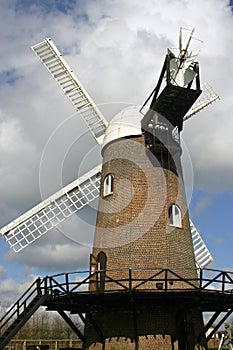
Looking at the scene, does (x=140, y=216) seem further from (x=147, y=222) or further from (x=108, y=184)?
(x=108, y=184)

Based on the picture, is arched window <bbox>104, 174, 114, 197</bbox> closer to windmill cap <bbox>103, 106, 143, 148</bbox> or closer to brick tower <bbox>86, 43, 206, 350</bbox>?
brick tower <bbox>86, 43, 206, 350</bbox>

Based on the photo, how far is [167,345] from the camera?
12.6 m

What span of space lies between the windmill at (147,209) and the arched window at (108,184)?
0.13ft

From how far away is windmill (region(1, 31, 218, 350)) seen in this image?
1341cm

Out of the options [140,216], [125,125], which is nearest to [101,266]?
[140,216]

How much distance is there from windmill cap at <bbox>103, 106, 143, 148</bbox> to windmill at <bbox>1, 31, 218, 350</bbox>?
0.12 feet

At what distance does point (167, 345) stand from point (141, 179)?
5.29 metres

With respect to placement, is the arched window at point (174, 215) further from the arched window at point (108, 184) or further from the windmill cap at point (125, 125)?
the windmill cap at point (125, 125)

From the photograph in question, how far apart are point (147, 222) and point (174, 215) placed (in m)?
1.08

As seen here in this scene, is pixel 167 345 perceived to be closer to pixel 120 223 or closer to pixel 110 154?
pixel 120 223

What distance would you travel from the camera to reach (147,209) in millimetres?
14445

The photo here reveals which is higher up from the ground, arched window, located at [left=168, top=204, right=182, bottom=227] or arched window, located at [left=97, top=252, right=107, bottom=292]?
arched window, located at [left=168, top=204, right=182, bottom=227]

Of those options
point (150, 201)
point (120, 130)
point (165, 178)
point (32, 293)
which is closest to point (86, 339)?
point (32, 293)

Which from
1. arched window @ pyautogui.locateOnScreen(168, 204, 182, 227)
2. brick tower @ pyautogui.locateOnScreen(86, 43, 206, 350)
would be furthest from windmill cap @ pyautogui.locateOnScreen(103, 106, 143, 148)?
Result: arched window @ pyautogui.locateOnScreen(168, 204, 182, 227)
